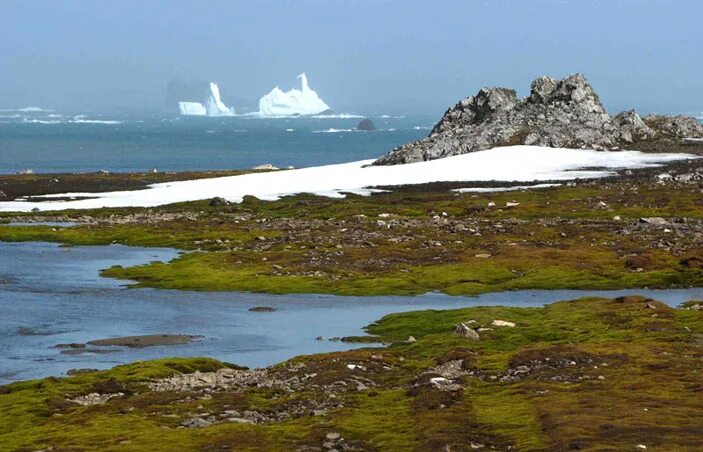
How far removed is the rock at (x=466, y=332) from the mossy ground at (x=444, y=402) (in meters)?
0.38

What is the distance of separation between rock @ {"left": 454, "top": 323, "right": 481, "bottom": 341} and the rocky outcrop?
368ft

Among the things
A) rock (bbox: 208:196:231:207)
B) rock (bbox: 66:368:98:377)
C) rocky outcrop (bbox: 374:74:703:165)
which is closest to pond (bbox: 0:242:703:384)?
rock (bbox: 66:368:98:377)

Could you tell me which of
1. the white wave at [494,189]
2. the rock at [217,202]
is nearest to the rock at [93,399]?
the rock at [217,202]

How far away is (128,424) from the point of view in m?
33.8

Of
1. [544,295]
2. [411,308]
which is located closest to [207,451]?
[411,308]

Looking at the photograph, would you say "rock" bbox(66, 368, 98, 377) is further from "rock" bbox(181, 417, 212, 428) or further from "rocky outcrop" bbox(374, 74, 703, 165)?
"rocky outcrop" bbox(374, 74, 703, 165)

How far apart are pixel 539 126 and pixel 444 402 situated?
13751 centimetres

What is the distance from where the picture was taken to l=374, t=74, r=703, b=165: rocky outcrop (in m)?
166

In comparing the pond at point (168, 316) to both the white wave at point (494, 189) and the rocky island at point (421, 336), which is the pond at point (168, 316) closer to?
the rocky island at point (421, 336)

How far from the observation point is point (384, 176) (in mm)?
148125

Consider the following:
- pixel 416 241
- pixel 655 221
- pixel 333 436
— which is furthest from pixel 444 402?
pixel 655 221

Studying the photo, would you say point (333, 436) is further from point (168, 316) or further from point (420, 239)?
point (420, 239)

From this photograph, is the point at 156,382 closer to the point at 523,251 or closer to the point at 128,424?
the point at 128,424

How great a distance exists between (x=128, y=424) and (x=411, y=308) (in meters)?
31.7
